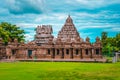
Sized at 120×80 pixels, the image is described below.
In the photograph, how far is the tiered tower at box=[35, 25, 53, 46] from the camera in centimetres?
7219

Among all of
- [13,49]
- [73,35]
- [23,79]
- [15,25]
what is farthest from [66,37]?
[23,79]

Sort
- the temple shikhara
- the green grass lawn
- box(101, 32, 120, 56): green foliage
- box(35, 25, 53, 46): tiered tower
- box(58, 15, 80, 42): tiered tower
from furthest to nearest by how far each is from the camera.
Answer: box(101, 32, 120, 56): green foliage → box(35, 25, 53, 46): tiered tower → box(58, 15, 80, 42): tiered tower → the temple shikhara → the green grass lawn

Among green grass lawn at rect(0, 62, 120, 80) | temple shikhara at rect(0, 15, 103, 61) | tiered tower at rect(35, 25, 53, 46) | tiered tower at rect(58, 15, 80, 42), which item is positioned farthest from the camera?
tiered tower at rect(35, 25, 53, 46)

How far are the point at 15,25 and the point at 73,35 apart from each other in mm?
20596

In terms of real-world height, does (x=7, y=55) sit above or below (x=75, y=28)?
below

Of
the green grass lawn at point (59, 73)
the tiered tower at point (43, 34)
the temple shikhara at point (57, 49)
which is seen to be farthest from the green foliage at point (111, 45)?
the green grass lawn at point (59, 73)

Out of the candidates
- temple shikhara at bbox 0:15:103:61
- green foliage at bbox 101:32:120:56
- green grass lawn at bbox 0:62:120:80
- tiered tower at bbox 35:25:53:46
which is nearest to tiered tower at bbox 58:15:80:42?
temple shikhara at bbox 0:15:103:61

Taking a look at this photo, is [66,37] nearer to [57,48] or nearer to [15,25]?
[57,48]

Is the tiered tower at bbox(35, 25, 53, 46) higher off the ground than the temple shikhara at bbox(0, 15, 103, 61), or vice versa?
the tiered tower at bbox(35, 25, 53, 46)

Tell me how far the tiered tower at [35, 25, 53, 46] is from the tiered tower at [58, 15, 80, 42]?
296cm

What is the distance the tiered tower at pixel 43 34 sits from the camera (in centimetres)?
7219

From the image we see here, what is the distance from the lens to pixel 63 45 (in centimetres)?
6725

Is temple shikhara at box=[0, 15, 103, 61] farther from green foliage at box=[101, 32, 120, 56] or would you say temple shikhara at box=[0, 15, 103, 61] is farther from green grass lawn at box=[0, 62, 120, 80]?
green grass lawn at box=[0, 62, 120, 80]

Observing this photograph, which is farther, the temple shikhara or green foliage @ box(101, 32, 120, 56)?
green foliage @ box(101, 32, 120, 56)
